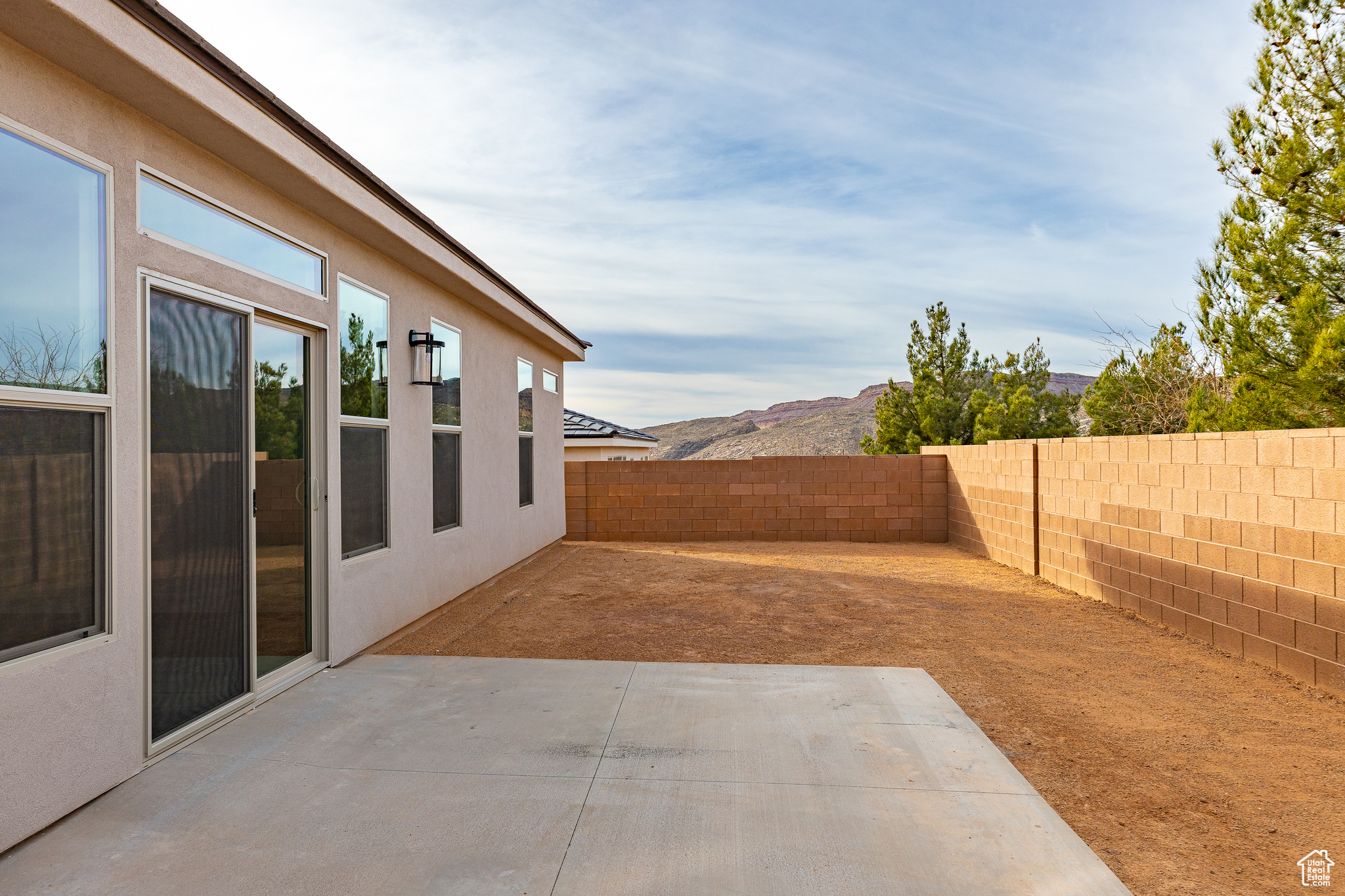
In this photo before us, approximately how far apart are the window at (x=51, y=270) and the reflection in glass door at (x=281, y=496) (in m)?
1.02

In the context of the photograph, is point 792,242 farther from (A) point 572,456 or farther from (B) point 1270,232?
(B) point 1270,232

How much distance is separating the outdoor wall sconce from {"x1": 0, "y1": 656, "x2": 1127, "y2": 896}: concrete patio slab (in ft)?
8.57

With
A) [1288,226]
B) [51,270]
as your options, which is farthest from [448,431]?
[1288,226]

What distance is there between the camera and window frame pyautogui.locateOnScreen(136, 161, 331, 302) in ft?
10.1

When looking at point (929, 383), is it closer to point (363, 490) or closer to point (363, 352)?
point (363, 352)

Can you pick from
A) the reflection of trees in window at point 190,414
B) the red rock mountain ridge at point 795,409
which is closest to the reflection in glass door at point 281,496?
the reflection of trees in window at point 190,414

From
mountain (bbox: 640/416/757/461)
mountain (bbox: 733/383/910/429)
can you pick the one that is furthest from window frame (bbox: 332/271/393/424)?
mountain (bbox: 733/383/910/429)

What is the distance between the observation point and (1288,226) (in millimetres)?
6750

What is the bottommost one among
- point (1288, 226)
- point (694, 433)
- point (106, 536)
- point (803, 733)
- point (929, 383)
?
point (803, 733)

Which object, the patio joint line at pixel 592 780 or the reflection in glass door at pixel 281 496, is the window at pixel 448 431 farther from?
the patio joint line at pixel 592 780

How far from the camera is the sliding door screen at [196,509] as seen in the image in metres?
3.13

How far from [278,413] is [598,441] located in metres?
15.3

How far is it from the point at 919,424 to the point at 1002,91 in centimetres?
990

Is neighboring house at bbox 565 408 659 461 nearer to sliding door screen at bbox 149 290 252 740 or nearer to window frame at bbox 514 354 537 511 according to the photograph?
window frame at bbox 514 354 537 511
